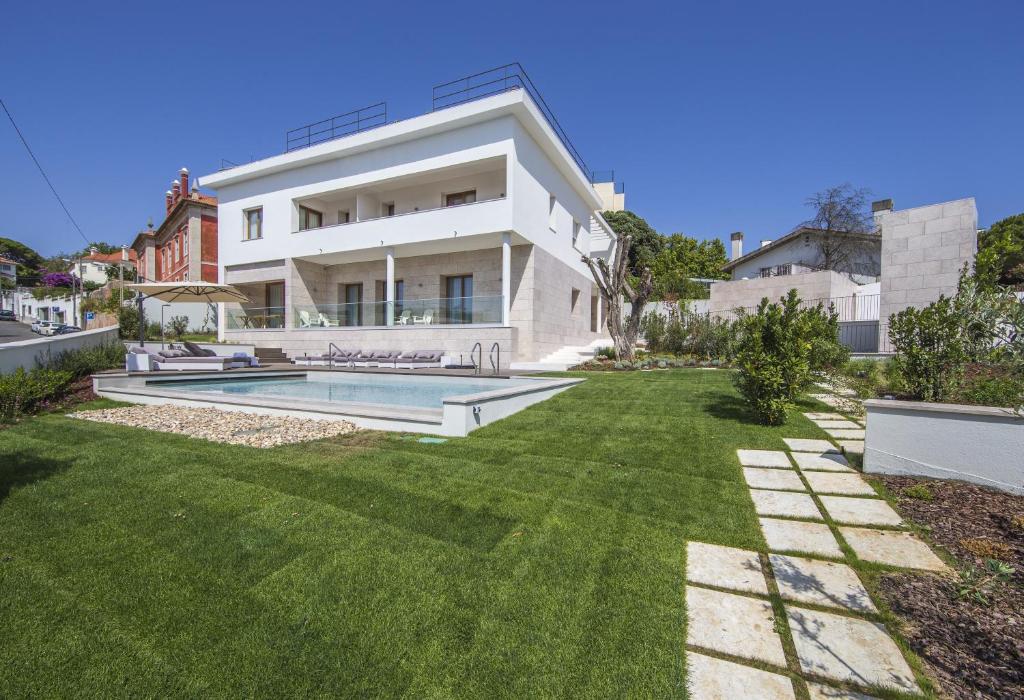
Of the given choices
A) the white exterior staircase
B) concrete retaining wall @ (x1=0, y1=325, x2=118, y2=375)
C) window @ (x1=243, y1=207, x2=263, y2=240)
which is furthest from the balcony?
concrete retaining wall @ (x1=0, y1=325, x2=118, y2=375)

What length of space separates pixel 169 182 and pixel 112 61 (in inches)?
784

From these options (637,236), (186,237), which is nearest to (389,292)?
(186,237)

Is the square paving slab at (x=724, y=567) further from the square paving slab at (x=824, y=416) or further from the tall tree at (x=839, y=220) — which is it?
the tall tree at (x=839, y=220)

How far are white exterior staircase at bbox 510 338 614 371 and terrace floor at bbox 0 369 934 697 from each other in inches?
347

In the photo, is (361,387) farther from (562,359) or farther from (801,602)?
(801,602)

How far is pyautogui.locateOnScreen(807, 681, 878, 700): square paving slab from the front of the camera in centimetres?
161

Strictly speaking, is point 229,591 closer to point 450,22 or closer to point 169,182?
point 450,22

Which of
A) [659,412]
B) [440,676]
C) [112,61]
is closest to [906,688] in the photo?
[440,676]

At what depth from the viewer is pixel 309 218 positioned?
18.8 metres

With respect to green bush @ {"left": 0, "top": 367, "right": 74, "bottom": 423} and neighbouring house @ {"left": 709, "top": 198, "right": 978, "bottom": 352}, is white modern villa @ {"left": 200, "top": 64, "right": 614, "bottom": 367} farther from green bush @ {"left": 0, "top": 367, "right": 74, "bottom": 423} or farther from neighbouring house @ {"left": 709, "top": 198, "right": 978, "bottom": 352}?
green bush @ {"left": 0, "top": 367, "right": 74, "bottom": 423}

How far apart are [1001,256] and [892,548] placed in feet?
29.1

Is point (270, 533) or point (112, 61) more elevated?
point (112, 61)

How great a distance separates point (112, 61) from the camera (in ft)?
41.5

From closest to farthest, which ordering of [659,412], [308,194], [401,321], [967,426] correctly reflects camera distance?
[967,426], [659,412], [401,321], [308,194]
